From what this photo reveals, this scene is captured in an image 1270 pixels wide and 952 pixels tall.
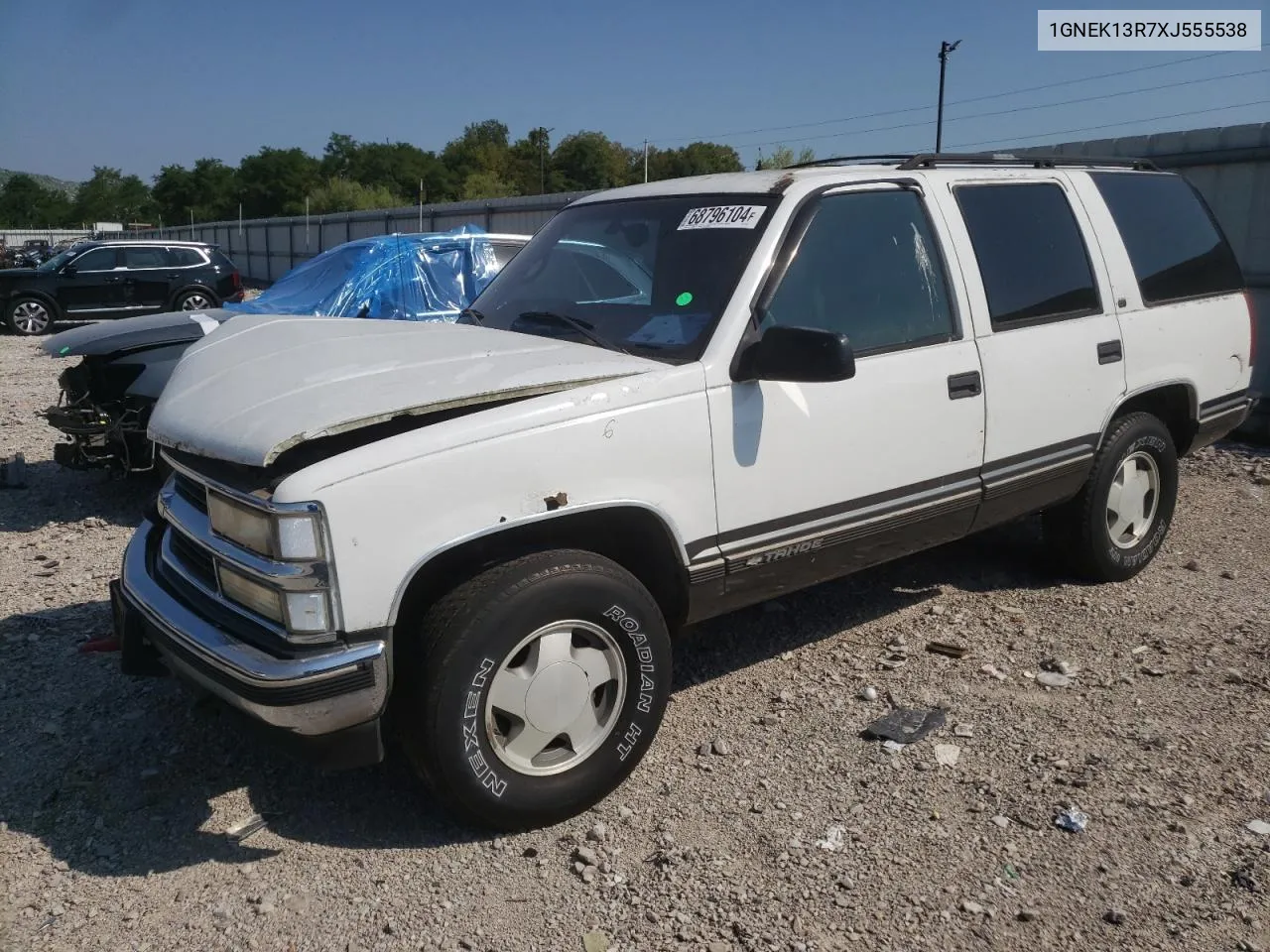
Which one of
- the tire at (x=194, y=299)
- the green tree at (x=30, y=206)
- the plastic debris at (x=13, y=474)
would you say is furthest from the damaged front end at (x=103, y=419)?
the green tree at (x=30, y=206)

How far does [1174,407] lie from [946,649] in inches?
77.1

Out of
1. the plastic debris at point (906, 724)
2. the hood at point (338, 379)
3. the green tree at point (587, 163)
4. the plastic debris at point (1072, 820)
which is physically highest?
the green tree at point (587, 163)

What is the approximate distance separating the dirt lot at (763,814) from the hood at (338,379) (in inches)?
41.0

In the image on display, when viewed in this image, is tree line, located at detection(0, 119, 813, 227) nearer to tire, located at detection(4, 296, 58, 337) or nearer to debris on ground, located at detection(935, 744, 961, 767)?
tire, located at detection(4, 296, 58, 337)

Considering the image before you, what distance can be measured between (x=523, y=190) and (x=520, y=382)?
8625 cm

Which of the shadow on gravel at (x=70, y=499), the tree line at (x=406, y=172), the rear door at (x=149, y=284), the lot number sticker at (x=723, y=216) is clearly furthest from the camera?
the tree line at (x=406, y=172)

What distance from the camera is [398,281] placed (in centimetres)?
1132

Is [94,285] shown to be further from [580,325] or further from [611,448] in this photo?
[611,448]

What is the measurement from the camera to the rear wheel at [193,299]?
19406mm

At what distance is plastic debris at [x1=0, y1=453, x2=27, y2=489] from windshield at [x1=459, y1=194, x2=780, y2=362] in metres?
4.75

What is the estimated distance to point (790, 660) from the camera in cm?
440

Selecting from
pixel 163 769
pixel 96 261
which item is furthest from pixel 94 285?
pixel 163 769

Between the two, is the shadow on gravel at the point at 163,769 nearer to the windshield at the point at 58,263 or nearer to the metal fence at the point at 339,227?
the metal fence at the point at 339,227

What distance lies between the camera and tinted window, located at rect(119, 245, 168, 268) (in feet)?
63.7
